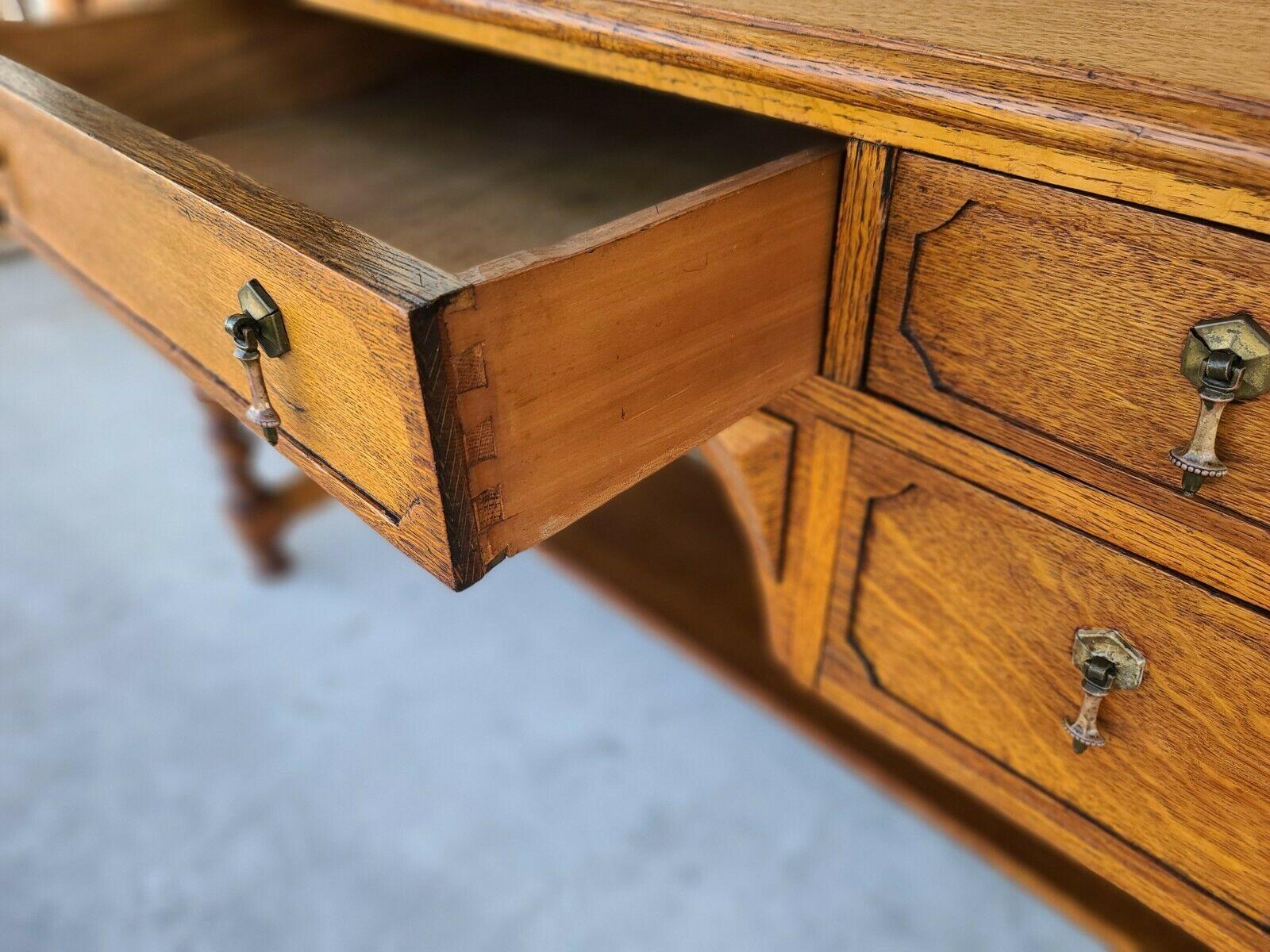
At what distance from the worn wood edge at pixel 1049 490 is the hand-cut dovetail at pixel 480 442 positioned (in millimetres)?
194

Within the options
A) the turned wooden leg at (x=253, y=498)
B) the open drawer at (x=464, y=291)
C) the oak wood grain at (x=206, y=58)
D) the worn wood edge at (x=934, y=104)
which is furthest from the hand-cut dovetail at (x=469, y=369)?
the turned wooden leg at (x=253, y=498)

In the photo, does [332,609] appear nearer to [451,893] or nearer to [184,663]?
[184,663]

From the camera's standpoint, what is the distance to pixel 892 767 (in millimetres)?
679

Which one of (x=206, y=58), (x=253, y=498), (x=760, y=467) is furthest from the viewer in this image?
(x=253, y=498)

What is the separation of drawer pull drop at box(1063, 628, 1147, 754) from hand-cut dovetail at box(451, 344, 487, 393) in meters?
0.27

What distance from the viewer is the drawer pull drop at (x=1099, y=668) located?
40 cm

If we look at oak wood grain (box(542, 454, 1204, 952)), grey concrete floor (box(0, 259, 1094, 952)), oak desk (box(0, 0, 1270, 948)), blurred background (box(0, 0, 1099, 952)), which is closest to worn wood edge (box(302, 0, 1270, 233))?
oak desk (box(0, 0, 1270, 948))

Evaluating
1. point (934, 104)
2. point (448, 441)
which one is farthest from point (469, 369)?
point (934, 104)

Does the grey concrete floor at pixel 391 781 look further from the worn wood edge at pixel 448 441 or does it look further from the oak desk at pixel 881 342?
the worn wood edge at pixel 448 441

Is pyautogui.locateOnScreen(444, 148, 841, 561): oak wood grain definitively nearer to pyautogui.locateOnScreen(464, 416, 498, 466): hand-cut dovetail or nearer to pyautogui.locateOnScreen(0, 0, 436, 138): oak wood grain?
pyautogui.locateOnScreen(464, 416, 498, 466): hand-cut dovetail

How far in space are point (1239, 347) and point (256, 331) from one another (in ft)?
1.07

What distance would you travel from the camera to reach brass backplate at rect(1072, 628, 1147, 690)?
40 centimetres

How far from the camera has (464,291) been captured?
284 mm

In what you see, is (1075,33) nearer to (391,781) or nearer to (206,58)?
(206,58)
